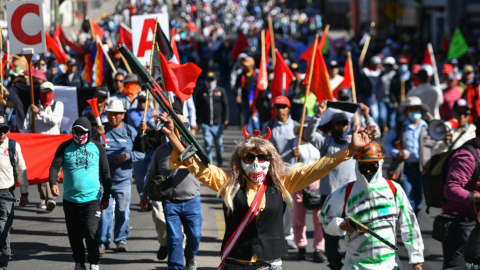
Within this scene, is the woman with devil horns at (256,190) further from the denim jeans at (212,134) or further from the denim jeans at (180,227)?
the denim jeans at (212,134)

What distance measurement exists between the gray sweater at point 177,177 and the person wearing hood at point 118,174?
1.16 m

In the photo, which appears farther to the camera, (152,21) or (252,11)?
(252,11)

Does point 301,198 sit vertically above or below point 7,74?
below

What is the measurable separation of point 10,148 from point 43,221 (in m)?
2.90

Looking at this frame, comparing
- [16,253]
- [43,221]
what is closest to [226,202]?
[16,253]

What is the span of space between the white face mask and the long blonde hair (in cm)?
7

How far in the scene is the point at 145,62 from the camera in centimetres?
1122

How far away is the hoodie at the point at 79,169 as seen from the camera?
723 centimetres

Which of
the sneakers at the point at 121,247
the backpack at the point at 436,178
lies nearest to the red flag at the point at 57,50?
the sneakers at the point at 121,247

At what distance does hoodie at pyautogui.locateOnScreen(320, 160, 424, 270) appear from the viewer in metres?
5.31

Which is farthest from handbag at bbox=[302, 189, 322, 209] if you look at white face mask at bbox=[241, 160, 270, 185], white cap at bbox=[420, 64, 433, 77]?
white cap at bbox=[420, 64, 433, 77]

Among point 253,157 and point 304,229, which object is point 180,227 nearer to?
point 304,229

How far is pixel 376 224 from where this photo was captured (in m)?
5.33

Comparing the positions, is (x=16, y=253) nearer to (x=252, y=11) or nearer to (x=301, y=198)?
(x=301, y=198)
